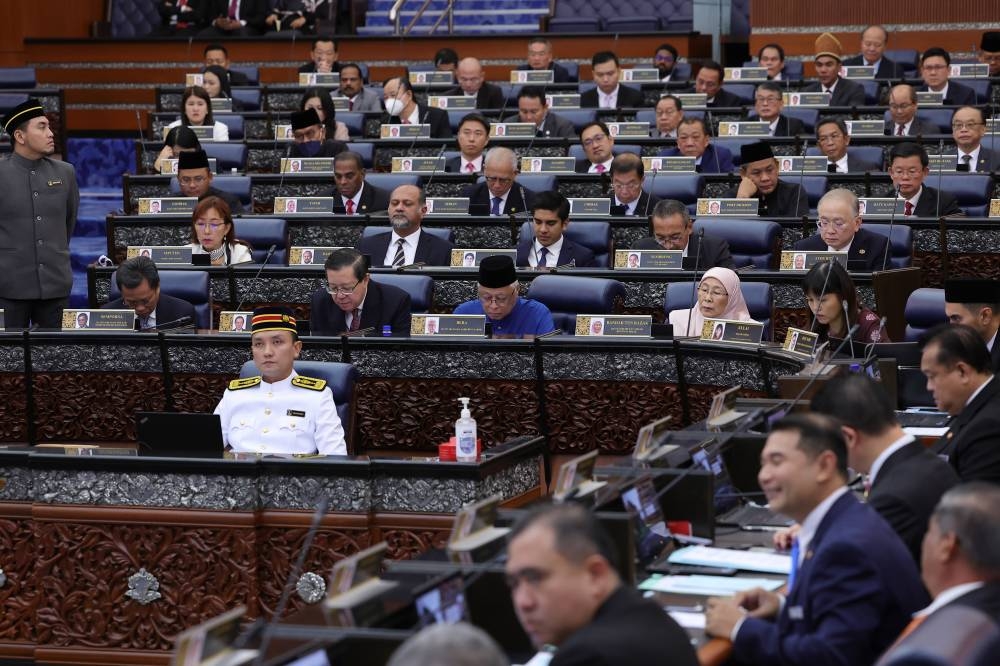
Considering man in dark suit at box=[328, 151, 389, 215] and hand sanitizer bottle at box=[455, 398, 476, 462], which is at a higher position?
man in dark suit at box=[328, 151, 389, 215]

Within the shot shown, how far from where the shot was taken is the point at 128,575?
552 cm

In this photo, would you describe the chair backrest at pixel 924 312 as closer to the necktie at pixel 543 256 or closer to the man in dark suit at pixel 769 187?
the necktie at pixel 543 256

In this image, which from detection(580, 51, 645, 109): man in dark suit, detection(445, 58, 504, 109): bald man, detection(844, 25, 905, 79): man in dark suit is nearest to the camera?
detection(580, 51, 645, 109): man in dark suit

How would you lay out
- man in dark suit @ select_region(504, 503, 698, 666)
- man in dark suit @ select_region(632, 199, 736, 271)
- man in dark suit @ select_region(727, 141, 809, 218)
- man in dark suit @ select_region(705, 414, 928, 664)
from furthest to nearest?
man in dark suit @ select_region(727, 141, 809, 218) → man in dark suit @ select_region(632, 199, 736, 271) → man in dark suit @ select_region(705, 414, 928, 664) → man in dark suit @ select_region(504, 503, 698, 666)

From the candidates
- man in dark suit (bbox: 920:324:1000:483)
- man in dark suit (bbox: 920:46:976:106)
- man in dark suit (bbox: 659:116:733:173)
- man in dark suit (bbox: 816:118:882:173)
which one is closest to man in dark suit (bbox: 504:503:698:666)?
man in dark suit (bbox: 920:324:1000:483)

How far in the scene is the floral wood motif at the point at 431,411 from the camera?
736 cm

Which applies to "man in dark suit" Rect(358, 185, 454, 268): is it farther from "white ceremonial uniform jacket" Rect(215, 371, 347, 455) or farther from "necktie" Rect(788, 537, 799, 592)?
"necktie" Rect(788, 537, 799, 592)

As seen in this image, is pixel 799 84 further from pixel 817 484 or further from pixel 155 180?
pixel 817 484

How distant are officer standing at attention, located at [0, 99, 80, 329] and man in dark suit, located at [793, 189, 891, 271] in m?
4.12

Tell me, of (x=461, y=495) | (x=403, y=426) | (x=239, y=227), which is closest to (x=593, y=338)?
(x=403, y=426)

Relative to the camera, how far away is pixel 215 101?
1470 centimetres

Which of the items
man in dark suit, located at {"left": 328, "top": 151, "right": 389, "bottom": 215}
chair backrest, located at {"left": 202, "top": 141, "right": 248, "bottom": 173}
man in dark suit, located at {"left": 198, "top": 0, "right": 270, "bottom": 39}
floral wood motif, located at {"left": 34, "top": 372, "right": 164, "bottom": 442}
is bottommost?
floral wood motif, located at {"left": 34, "top": 372, "right": 164, "bottom": 442}

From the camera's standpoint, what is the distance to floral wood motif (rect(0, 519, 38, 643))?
561 cm

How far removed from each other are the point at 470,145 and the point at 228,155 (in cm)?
221
